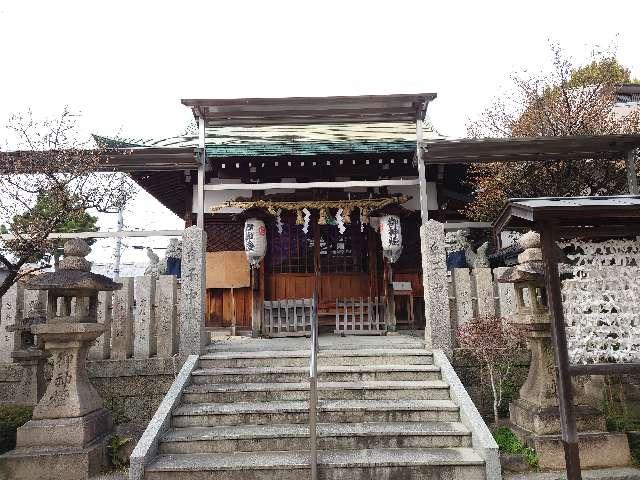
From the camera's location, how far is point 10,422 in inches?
243

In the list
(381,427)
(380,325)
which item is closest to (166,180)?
(380,325)

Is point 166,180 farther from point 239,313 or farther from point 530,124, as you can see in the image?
point 530,124

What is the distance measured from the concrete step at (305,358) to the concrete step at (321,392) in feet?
2.35

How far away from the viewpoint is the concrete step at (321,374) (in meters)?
7.00

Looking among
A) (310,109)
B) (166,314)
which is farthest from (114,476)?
(310,109)

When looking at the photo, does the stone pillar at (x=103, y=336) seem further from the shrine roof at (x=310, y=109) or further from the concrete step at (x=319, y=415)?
the shrine roof at (x=310, y=109)

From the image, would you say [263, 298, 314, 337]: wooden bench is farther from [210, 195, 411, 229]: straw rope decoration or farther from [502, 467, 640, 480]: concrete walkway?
[502, 467, 640, 480]: concrete walkway

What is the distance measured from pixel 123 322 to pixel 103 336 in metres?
0.46

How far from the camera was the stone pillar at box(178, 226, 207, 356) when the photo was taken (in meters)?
7.57

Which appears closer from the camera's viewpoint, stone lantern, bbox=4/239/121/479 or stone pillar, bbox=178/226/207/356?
stone lantern, bbox=4/239/121/479

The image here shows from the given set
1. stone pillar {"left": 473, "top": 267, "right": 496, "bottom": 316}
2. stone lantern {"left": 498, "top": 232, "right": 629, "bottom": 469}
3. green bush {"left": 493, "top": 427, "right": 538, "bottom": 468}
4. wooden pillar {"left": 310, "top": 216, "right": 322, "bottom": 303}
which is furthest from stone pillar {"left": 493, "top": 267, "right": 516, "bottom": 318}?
wooden pillar {"left": 310, "top": 216, "right": 322, "bottom": 303}

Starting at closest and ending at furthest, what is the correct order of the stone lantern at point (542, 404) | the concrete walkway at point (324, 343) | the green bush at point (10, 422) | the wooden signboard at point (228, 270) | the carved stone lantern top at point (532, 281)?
the stone lantern at point (542, 404)
the green bush at point (10, 422)
the carved stone lantern top at point (532, 281)
the concrete walkway at point (324, 343)
the wooden signboard at point (228, 270)

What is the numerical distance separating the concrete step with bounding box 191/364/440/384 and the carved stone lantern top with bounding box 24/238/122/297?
2.18m

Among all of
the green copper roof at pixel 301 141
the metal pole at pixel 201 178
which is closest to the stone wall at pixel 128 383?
the metal pole at pixel 201 178
